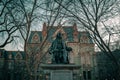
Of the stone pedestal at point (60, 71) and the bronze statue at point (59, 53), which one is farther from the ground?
the bronze statue at point (59, 53)

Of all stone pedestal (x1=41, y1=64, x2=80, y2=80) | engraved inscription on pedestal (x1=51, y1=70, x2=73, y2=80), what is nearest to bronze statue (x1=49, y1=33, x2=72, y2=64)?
stone pedestal (x1=41, y1=64, x2=80, y2=80)

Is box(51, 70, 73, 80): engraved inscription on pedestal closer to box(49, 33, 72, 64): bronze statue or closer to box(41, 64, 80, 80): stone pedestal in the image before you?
box(41, 64, 80, 80): stone pedestal

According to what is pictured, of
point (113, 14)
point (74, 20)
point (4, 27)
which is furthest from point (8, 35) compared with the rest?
point (113, 14)

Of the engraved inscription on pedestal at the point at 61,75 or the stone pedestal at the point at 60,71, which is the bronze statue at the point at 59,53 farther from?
the engraved inscription on pedestal at the point at 61,75

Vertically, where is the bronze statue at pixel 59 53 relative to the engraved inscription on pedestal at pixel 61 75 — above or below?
above

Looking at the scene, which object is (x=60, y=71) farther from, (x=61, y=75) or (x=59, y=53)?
(x=59, y=53)

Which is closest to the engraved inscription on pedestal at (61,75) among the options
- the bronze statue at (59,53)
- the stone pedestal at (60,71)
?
the stone pedestal at (60,71)

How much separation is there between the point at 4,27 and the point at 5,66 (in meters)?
39.2

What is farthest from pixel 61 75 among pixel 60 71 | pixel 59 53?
pixel 59 53

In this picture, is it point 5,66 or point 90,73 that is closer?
point 90,73

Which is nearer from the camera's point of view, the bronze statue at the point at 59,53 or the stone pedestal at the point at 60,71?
the stone pedestal at the point at 60,71

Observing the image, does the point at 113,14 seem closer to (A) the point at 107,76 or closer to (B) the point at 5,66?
(A) the point at 107,76

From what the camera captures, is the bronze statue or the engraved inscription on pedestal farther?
the bronze statue

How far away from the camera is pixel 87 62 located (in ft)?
167
